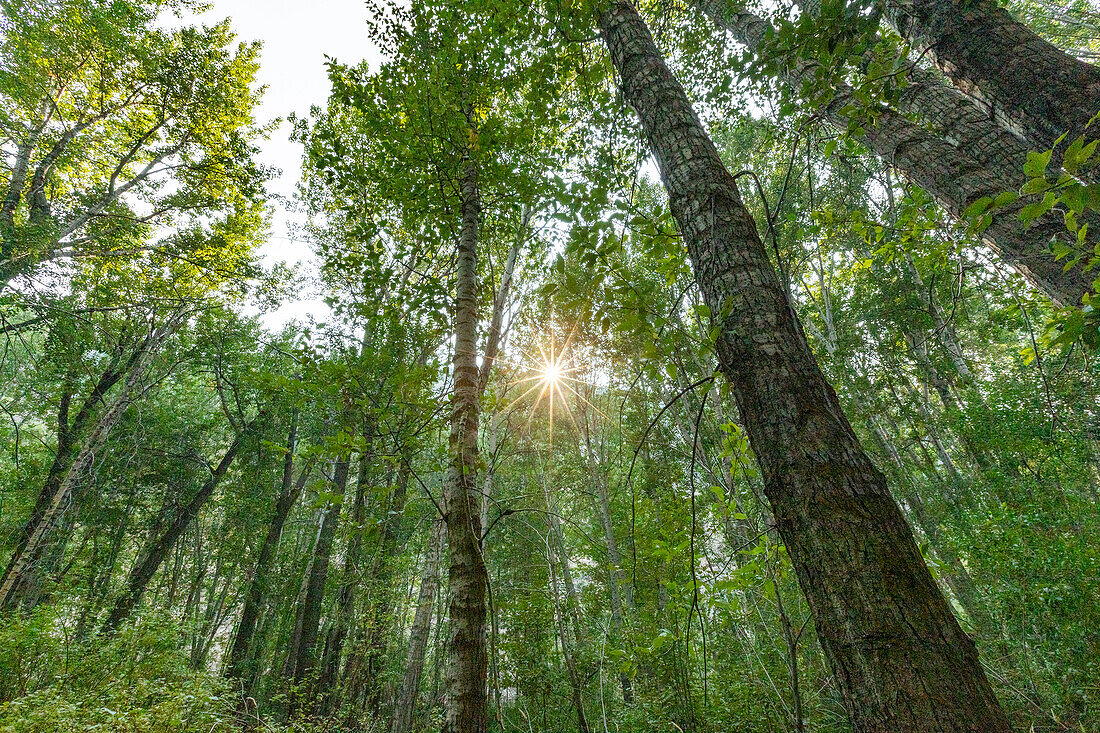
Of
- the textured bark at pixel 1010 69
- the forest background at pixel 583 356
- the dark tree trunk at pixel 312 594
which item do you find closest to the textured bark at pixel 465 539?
the forest background at pixel 583 356

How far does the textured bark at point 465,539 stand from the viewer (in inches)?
83.0

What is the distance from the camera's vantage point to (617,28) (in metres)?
2.08

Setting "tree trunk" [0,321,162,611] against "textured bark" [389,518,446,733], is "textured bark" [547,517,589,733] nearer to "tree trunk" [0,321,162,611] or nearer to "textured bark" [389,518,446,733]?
"textured bark" [389,518,446,733]

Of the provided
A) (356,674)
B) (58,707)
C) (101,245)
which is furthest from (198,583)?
(58,707)

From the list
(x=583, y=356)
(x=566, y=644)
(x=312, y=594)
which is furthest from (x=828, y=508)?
(x=312, y=594)

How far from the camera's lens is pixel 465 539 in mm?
2393

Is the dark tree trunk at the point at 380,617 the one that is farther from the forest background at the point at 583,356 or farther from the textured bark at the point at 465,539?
the textured bark at the point at 465,539

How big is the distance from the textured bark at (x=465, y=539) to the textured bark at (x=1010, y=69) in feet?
9.31

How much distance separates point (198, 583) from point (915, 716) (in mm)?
19345

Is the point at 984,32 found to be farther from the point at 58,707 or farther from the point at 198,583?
the point at 198,583

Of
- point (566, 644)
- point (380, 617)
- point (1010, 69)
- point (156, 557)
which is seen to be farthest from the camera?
point (156, 557)

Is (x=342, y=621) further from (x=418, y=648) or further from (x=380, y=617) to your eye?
(x=418, y=648)

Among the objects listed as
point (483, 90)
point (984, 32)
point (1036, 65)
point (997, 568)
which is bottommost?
point (997, 568)

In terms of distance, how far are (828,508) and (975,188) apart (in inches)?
101
